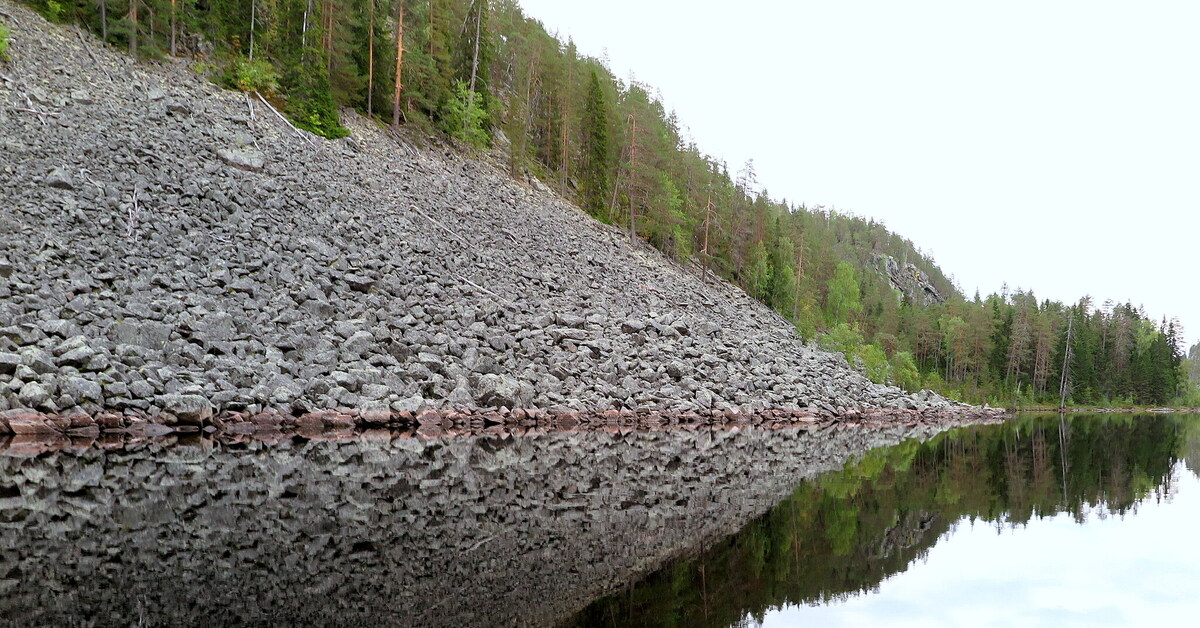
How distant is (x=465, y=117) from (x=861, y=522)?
Answer: 143 ft

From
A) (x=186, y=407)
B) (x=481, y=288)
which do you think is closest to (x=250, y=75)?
(x=481, y=288)

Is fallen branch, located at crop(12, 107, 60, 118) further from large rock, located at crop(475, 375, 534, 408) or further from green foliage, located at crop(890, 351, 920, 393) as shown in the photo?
green foliage, located at crop(890, 351, 920, 393)

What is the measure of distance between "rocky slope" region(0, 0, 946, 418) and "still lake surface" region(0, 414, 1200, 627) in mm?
4003

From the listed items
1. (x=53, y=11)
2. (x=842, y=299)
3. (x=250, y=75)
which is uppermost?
(x=53, y=11)

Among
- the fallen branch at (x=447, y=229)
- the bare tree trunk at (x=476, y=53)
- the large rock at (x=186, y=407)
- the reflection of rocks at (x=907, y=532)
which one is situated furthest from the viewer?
the bare tree trunk at (x=476, y=53)

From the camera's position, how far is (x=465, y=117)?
48406 mm

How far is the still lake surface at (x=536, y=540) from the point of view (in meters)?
5.90

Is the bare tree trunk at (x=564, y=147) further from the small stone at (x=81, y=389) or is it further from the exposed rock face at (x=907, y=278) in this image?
the exposed rock face at (x=907, y=278)

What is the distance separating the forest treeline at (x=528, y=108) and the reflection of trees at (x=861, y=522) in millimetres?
31618

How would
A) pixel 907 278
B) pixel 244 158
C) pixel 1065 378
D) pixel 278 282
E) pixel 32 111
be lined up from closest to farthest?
pixel 278 282 → pixel 32 111 → pixel 244 158 → pixel 1065 378 → pixel 907 278

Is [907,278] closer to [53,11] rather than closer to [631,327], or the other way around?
[631,327]

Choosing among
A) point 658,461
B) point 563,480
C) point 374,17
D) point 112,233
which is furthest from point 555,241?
point 563,480

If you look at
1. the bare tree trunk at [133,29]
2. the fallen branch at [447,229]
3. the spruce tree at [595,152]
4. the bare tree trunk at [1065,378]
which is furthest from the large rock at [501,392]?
the bare tree trunk at [1065,378]

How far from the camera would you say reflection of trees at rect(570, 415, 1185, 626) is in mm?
6328
